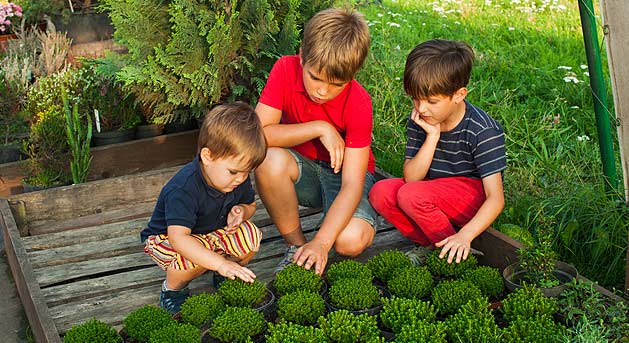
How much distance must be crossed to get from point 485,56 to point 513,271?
135 inches

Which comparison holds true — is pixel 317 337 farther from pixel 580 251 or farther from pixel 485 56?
pixel 485 56

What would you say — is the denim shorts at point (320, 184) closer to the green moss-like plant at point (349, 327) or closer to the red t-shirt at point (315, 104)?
the red t-shirt at point (315, 104)

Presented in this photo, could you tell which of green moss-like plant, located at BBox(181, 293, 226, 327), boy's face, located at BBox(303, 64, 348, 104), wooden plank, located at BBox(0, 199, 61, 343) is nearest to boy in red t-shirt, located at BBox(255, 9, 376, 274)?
boy's face, located at BBox(303, 64, 348, 104)

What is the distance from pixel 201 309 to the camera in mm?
2842

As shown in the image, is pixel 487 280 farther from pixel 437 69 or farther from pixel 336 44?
pixel 336 44

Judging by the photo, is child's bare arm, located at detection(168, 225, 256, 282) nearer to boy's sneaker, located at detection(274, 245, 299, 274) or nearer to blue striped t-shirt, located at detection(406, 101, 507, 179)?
boy's sneaker, located at detection(274, 245, 299, 274)

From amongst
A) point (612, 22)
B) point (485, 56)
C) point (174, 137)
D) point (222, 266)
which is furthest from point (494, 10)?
point (222, 266)

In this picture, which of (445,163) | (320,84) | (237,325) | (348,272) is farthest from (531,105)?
(237,325)

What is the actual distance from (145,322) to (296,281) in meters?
0.59

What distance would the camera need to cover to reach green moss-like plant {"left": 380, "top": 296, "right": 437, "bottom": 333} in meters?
2.73

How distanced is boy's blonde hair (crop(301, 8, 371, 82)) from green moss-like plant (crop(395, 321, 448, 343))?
1092mm

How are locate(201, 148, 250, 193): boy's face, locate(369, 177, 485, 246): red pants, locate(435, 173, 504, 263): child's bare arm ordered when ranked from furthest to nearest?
locate(369, 177, 485, 246): red pants
locate(435, 173, 504, 263): child's bare arm
locate(201, 148, 250, 193): boy's face

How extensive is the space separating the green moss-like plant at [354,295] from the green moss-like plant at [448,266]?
31 cm

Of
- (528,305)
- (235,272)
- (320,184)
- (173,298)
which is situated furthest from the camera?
(320,184)
